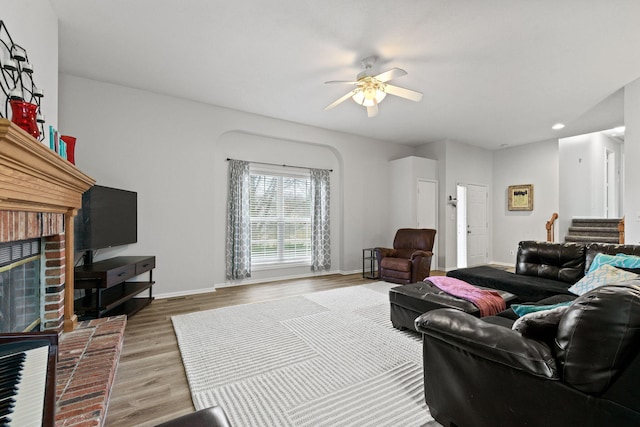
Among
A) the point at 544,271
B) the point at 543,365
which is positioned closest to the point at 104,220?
the point at 543,365

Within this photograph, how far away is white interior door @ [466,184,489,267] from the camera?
6859mm

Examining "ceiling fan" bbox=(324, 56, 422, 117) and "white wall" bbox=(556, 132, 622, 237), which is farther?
"white wall" bbox=(556, 132, 622, 237)

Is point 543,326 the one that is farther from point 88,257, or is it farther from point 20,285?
point 88,257

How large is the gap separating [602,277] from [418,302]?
4.89ft

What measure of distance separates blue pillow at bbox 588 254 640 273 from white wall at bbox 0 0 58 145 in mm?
4604

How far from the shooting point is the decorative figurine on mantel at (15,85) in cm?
155

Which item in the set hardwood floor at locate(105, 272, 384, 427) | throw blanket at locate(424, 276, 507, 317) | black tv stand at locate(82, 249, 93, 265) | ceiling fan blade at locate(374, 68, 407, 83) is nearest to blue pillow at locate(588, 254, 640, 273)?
throw blanket at locate(424, 276, 507, 317)

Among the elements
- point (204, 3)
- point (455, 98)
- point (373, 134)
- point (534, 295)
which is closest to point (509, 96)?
point (455, 98)

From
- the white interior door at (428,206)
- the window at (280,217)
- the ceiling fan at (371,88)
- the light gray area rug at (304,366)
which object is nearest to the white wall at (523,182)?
the white interior door at (428,206)

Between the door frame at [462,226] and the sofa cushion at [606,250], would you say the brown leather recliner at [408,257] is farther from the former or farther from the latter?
the door frame at [462,226]

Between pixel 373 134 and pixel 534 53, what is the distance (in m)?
3.19

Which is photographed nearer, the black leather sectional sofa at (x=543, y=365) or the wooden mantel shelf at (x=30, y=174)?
the black leather sectional sofa at (x=543, y=365)

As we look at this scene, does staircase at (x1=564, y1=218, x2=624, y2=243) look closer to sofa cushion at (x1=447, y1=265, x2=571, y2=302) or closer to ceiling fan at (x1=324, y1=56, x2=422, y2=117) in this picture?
sofa cushion at (x1=447, y1=265, x2=571, y2=302)

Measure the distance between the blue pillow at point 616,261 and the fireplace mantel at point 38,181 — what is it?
13.0ft
